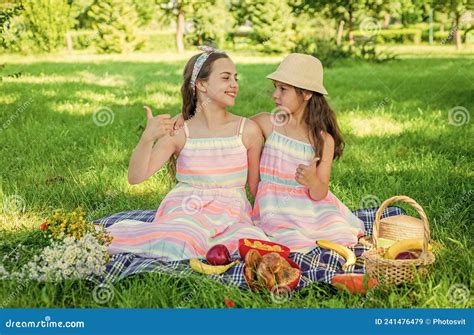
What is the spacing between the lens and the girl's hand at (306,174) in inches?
162

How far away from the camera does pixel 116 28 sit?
2692 cm

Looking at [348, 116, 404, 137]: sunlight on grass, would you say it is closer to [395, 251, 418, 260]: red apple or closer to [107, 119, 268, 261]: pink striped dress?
[107, 119, 268, 261]: pink striped dress

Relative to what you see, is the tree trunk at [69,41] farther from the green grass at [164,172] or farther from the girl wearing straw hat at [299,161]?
the girl wearing straw hat at [299,161]

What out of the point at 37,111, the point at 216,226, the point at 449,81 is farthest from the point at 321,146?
the point at 449,81

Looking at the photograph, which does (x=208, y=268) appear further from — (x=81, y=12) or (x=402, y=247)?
(x=81, y=12)

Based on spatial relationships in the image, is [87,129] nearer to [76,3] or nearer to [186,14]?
[76,3]

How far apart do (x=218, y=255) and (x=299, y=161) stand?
3.23 ft

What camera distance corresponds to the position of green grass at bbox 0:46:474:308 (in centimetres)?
347

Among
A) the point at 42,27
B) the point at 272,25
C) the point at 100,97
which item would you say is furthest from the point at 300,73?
the point at 42,27

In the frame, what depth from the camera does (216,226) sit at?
4.27m

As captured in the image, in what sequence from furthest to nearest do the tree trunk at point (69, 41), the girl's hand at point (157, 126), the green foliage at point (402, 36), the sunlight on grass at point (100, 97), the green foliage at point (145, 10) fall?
the green foliage at point (145, 10) → the green foliage at point (402, 36) → the tree trunk at point (69, 41) → the sunlight on grass at point (100, 97) → the girl's hand at point (157, 126)

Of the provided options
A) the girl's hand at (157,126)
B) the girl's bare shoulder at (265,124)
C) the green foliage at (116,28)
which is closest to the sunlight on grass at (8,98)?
the girl's bare shoulder at (265,124)

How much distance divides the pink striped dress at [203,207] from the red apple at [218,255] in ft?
0.63

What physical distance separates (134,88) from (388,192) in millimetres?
7589
